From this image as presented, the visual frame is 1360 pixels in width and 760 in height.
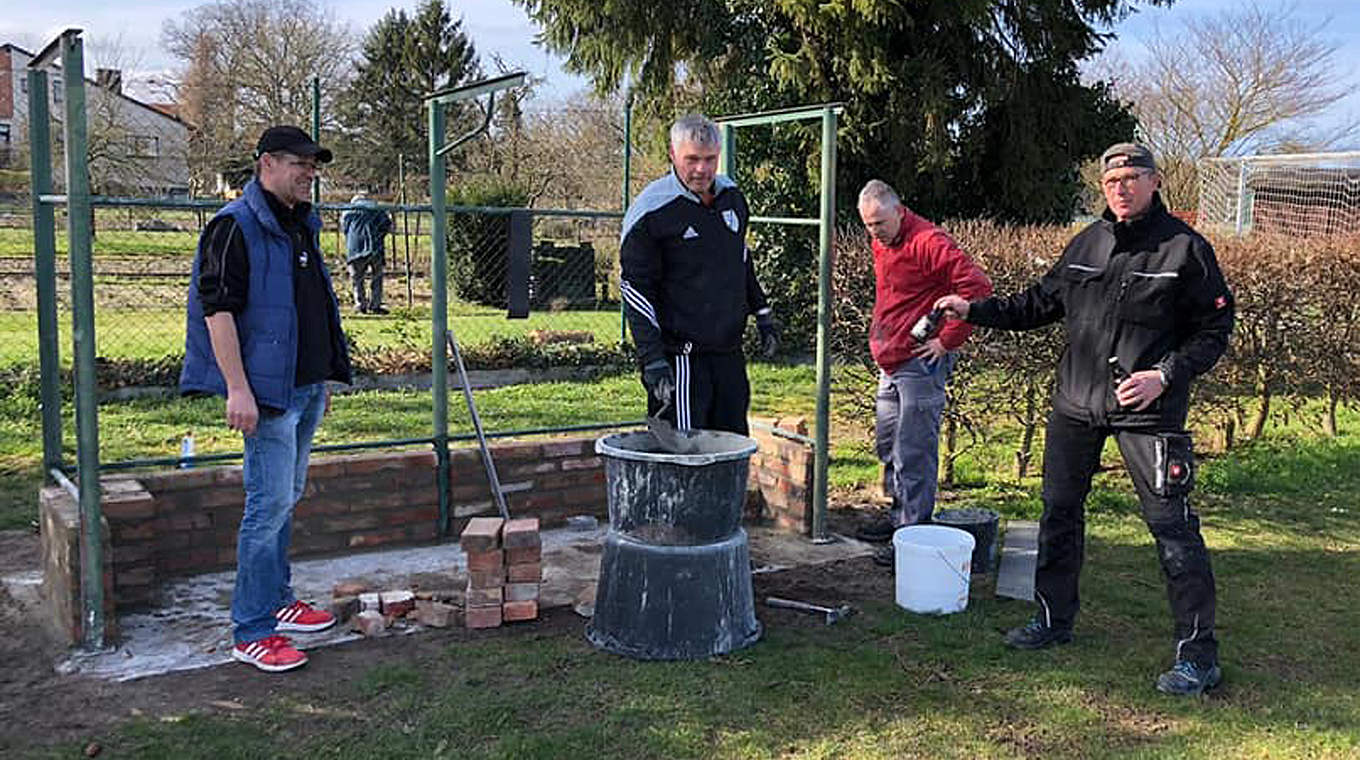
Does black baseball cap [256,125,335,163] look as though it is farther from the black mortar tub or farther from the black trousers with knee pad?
the black trousers with knee pad

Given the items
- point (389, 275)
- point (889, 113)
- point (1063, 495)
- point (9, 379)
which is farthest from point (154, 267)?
point (1063, 495)

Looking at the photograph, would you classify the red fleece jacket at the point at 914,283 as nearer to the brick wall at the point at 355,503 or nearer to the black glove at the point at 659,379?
the brick wall at the point at 355,503

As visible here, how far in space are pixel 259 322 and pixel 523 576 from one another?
1305 millimetres

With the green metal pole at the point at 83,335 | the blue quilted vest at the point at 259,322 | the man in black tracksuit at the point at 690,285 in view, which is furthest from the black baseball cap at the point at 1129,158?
the green metal pole at the point at 83,335

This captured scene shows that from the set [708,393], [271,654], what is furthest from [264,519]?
[708,393]

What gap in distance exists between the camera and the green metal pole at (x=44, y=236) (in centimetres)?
425

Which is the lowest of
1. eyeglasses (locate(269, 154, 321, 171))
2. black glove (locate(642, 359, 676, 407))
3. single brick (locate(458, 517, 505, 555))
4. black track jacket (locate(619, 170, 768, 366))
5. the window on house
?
single brick (locate(458, 517, 505, 555))

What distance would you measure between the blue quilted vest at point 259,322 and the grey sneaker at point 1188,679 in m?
2.99

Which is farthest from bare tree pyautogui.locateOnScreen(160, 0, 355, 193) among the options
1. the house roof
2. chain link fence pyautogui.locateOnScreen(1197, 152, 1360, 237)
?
chain link fence pyautogui.locateOnScreen(1197, 152, 1360, 237)

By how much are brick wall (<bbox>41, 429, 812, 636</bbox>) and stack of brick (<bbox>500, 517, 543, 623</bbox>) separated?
1.05 meters

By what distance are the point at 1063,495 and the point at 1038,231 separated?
4.74m

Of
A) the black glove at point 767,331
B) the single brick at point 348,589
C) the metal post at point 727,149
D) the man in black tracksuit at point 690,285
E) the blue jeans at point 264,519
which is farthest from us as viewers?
the metal post at point 727,149

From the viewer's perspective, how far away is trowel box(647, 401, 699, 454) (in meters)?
4.16

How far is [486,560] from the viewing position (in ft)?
14.0
